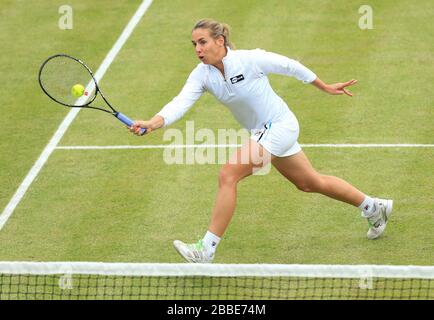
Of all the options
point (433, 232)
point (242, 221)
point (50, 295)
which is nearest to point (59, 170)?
point (242, 221)

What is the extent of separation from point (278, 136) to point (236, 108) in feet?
1.62

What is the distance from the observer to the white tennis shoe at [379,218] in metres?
11.0

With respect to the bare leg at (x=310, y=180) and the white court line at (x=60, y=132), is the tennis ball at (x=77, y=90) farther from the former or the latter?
the bare leg at (x=310, y=180)

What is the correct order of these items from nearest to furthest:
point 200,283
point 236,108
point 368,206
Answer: point 200,283
point 236,108
point 368,206

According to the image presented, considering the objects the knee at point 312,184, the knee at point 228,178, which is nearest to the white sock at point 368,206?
the knee at point 312,184

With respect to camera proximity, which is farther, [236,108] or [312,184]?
[312,184]

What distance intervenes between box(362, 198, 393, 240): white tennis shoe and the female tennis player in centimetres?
91

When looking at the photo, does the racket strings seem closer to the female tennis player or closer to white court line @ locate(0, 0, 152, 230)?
white court line @ locate(0, 0, 152, 230)

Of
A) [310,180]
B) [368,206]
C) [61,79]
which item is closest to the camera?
[310,180]

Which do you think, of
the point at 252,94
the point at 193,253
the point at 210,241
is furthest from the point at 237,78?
the point at 193,253

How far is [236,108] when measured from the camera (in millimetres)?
10453

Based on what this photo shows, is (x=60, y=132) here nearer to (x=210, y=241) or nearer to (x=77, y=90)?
(x=77, y=90)

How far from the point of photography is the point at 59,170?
1313 cm

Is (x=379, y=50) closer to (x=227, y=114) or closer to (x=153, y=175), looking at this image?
(x=227, y=114)
